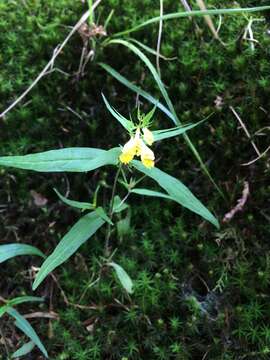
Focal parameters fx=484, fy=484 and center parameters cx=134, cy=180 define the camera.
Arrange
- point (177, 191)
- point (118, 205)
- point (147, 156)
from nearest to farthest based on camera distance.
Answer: point (147, 156) → point (177, 191) → point (118, 205)

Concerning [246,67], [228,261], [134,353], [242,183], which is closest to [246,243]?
[228,261]

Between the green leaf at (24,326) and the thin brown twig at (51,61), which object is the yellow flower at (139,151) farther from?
the thin brown twig at (51,61)

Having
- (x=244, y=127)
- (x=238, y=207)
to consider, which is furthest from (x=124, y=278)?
(x=244, y=127)

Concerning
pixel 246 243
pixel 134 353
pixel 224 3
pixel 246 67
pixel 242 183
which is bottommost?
pixel 134 353

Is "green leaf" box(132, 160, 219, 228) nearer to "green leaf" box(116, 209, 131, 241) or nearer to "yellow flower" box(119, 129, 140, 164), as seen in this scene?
"yellow flower" box(119, 129, 140, 164)

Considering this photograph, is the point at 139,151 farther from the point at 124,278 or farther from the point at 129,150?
the point at 124,278

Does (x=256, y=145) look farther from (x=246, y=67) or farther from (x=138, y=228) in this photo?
(x=138, y=228)

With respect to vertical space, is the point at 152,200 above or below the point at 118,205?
below
